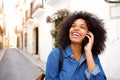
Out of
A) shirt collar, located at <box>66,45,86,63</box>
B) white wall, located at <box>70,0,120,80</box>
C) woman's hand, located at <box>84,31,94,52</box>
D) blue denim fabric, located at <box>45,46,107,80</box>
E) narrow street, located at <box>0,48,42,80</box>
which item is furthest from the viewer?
narrow street, located at <box>0,48,42,80</box>

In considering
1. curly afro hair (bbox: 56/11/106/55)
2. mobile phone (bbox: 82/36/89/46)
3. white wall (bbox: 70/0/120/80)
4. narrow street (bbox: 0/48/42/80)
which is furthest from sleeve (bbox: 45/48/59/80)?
narrow street (bbox: 0/48/42/80)

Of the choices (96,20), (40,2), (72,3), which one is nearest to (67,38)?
(96,20)

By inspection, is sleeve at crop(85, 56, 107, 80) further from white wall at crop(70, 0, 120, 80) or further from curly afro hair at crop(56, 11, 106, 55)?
white wall at crop(70, 0, 120, 80)

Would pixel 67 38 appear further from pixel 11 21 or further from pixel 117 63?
pixel 11 21

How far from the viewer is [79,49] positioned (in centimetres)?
298

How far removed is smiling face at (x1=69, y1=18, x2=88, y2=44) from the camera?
293 cm

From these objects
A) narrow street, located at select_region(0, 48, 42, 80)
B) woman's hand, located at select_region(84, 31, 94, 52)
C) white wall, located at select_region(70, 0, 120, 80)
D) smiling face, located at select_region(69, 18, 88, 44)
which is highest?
smiling face, located at select_region(69, 18, 88, 44)

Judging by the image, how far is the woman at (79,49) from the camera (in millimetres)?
2752

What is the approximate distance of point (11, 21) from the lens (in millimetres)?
76688

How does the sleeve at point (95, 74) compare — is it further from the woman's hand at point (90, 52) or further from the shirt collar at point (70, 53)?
the shirt collar at point (70, 53)

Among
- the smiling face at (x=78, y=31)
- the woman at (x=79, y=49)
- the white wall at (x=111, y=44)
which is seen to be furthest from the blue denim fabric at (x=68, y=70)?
the white wall at (x=111, y=44)

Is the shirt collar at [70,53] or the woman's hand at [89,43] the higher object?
the woman's hand at [89,43]

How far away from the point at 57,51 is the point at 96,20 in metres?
0.60

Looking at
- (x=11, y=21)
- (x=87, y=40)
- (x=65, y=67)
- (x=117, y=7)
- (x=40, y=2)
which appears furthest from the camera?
(x=11, y=21)
